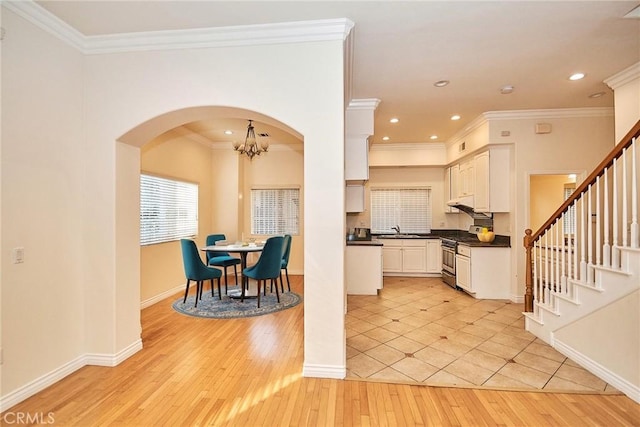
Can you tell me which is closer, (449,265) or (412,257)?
(449,265)

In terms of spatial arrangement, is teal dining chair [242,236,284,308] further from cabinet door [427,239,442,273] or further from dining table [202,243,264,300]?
cabinet door [427,239,442,273]

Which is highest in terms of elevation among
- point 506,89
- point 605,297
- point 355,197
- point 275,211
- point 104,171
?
point 506,89

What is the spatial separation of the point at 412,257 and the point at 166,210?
4.80 m

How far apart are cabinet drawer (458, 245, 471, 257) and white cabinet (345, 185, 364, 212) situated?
1.87 meters

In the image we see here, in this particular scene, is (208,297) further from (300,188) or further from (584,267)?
(584,267)

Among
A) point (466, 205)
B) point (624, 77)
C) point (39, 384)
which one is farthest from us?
point (466, 205)

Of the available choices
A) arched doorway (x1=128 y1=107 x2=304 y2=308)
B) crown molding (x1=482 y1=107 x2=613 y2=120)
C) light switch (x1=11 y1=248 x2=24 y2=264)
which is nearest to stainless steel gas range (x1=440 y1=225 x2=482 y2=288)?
crown molding (x1=482 y1=107 x2=613 y2=120)

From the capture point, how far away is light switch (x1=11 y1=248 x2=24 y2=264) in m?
2.12

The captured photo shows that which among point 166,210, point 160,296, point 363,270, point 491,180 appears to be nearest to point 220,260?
point 160,296

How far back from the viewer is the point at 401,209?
22.6ft

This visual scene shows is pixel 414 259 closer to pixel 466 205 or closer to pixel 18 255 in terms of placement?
pixel 466 205

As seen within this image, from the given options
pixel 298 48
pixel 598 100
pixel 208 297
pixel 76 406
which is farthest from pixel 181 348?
pixel 598 100

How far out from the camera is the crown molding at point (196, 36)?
7.76 feet

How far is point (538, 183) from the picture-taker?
5.59 m
